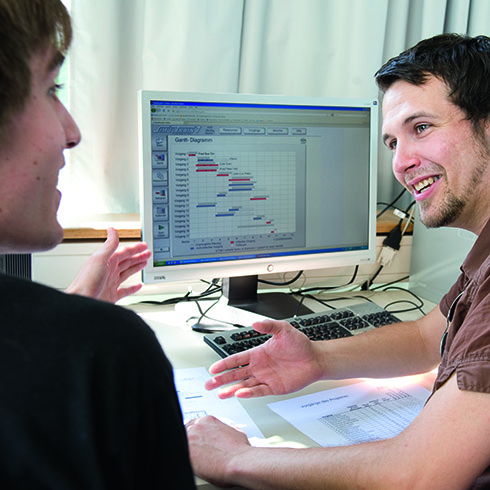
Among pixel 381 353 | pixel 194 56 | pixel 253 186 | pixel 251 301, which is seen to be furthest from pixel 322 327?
pixel 194 56

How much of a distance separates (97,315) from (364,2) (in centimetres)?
166

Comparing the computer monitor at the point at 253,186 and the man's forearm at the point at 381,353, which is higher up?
the computer monitor at the point at 253,186

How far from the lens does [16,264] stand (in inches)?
43.1

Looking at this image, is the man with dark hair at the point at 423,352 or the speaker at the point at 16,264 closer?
the man with dark hair at the point at 423,352

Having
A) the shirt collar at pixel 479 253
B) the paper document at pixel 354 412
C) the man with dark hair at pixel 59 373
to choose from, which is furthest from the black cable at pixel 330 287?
the man with dark hair at pixel 59 373

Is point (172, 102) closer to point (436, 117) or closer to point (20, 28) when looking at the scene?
point (436, 117)

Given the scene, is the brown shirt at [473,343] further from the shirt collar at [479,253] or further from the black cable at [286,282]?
the black cable at [286,282]

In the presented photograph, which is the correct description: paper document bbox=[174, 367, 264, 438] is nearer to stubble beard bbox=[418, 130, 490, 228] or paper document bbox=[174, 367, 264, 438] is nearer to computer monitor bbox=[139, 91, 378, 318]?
computer monitor bbox=[139, 91, 378, 318]

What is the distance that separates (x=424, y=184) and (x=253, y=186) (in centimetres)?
42

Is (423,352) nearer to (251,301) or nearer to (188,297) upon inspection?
(251,301)

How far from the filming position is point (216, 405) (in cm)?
103

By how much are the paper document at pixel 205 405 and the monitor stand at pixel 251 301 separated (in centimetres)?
38

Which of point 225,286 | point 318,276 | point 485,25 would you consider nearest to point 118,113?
point 225,286

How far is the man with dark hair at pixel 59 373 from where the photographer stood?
403mm
